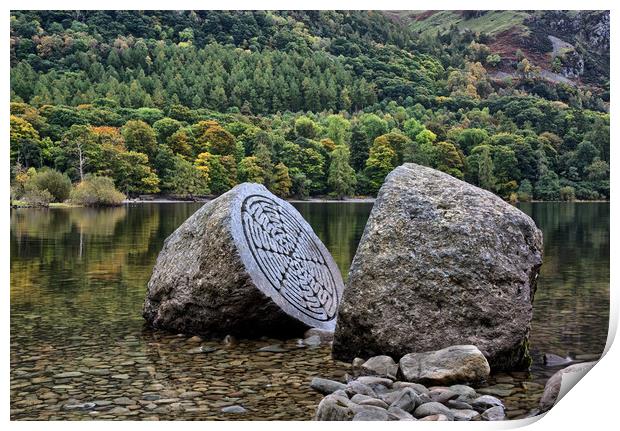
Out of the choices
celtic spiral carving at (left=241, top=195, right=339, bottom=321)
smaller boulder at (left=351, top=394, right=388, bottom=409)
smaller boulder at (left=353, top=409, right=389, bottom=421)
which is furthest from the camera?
celtic spiral carving at (left=241, top=195, right=339, bottom=321)

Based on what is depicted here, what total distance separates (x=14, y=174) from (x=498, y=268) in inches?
1393

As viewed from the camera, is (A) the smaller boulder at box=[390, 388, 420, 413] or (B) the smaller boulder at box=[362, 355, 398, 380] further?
(B) the smaller boulder at box=[362, 355, 398, 380]

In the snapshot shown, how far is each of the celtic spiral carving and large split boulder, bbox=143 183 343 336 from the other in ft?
0.04

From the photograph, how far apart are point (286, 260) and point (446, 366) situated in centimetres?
239

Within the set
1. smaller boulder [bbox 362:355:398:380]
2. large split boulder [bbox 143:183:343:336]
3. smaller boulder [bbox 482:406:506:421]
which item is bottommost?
smaller boulder [bbox 482:406:506:421]

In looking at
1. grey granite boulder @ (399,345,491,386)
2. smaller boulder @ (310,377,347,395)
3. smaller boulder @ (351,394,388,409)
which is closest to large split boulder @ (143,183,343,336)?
smaller boulder @ (310,377,347,395)

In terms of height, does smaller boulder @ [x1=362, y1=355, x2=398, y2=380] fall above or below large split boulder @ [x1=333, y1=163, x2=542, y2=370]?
below

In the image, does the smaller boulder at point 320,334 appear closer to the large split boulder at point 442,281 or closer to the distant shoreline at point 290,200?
the large split boulder at point 442,281

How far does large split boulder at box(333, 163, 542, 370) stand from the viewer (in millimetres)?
6266

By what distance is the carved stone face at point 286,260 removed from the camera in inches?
289

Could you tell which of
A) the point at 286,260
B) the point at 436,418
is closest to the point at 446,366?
the point at 436,418

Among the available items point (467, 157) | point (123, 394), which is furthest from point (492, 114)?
point (123, 394)

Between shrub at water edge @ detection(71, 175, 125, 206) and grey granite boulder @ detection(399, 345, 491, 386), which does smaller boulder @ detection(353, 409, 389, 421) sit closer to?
grey granite boulder @ detection(399, 345, 491, 386)

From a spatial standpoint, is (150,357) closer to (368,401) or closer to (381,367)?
(381,367)
